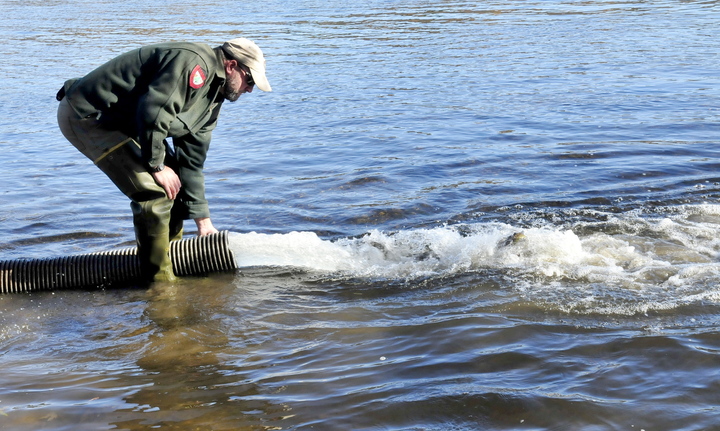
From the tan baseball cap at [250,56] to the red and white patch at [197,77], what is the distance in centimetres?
25

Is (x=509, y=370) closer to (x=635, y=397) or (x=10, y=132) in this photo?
(x=635, y=397)

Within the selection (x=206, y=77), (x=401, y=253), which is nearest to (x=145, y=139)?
(x=206, y=77)

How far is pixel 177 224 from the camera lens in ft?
20.3

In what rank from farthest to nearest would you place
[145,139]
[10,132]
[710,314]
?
[10,132]
[145,139]
[710,314]

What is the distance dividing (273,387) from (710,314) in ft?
8.21

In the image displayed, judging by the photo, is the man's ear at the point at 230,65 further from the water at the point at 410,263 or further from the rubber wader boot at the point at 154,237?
the water at the point at 410,263

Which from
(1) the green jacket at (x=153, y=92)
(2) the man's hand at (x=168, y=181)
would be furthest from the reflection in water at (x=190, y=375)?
(1) the green jacket at (x=153, y=92)

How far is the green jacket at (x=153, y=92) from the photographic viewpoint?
189 inches

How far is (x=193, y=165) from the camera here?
5711mm

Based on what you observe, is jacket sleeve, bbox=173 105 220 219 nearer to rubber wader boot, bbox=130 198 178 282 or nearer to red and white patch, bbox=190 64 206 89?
rubber wader boot, bbox=130 198 178 282

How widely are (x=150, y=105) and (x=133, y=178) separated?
0.65 metres

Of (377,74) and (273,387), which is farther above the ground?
(377,74)

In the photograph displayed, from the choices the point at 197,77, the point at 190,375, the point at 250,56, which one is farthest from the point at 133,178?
the point at 190,375

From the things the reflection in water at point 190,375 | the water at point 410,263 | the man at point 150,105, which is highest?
the man at point 150,105
